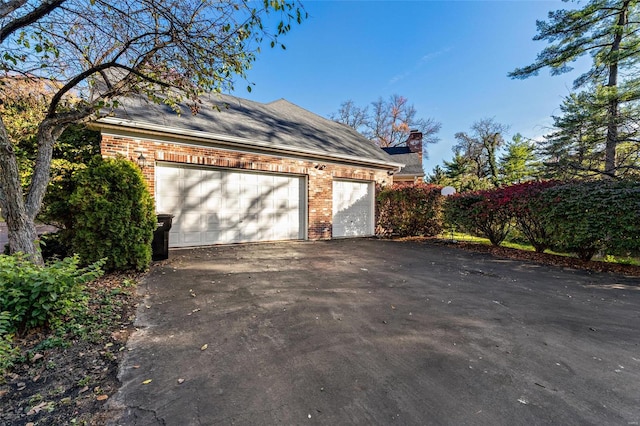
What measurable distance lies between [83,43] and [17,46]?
0.71 metres

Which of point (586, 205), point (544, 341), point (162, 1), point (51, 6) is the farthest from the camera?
point (586, 205)

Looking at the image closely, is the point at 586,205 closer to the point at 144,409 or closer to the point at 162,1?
the point at 144,409

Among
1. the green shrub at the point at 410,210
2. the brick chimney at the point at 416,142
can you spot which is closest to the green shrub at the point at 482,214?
the green shrub at the point at 410,210

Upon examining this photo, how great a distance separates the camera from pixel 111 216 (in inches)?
172

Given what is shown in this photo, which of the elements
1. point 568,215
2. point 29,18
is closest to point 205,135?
point 29,18

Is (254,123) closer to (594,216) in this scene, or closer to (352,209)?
(352,209)

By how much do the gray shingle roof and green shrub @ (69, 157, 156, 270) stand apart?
3.80 ft

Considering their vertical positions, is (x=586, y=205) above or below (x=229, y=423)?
above

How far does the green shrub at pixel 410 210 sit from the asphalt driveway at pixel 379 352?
17.8ft

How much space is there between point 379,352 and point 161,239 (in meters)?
4.96

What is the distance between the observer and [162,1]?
3.38 m

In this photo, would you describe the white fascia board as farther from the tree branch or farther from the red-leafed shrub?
the red-leafed shrub

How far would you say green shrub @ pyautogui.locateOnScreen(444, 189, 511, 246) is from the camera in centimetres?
757

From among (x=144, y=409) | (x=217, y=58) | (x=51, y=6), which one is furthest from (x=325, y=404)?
(x=51, y=6)
